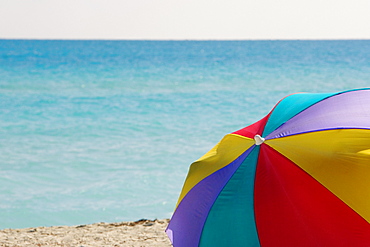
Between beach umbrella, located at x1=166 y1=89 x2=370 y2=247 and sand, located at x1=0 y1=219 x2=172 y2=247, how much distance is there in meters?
1.61

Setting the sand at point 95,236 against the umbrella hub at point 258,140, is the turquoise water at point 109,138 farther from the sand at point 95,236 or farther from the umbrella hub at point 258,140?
the umbrella hub at point 258,140

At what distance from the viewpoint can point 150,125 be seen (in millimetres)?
9922

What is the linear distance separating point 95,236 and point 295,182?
2441mm

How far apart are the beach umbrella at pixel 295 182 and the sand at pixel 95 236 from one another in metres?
1.61

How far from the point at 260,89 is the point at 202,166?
44.4ft

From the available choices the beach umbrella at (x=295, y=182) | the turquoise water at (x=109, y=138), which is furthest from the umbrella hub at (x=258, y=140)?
the turquoise water at (x=109, y=138)

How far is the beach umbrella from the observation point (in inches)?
83.6

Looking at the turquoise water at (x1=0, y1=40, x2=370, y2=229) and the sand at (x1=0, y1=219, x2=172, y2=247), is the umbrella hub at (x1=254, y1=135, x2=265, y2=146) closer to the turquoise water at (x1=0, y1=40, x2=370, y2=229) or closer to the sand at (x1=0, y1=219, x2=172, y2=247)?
the sand at (x1=0, y1=219, x2=172, y2=247)

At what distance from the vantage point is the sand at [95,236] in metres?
3.98

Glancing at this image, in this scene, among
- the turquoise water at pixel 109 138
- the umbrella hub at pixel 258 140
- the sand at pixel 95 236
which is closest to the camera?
the umbrella hub at pixel 258 140

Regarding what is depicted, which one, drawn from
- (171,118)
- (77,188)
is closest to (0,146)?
(77,188)

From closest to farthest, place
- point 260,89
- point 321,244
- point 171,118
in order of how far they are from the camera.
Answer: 1. point 321,244
2. point 171,118
3. point 260,89

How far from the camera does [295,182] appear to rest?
2.19 metres

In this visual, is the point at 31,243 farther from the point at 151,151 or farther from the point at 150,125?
the point at 150,125
